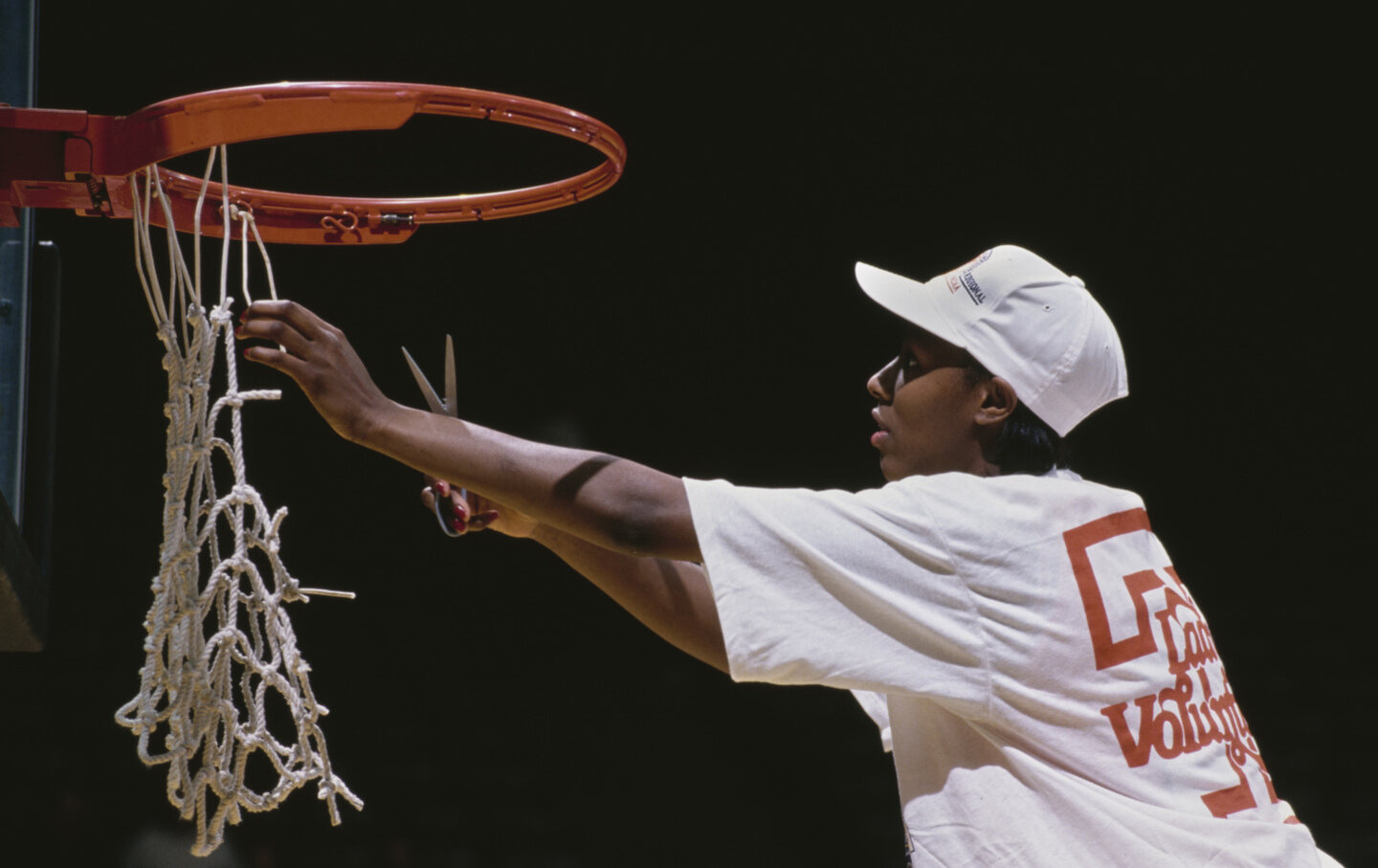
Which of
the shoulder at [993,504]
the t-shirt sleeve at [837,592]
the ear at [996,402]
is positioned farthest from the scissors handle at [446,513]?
the ear at [996,402]

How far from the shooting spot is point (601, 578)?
162cm

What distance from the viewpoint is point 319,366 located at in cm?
127

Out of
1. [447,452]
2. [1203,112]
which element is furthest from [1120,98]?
[447,452]

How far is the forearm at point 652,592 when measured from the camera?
1.62m

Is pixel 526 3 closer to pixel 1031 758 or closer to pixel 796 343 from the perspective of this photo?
pixel 796 343

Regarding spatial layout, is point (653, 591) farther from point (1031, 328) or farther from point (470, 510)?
point (1031, 328)

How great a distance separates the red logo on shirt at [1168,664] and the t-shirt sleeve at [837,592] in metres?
0.14

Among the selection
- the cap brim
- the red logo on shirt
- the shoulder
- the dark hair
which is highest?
the cap brim

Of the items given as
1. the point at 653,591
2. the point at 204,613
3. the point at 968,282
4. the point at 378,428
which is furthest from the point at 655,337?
the point at 378,428

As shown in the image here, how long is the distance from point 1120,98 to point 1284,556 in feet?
5.13

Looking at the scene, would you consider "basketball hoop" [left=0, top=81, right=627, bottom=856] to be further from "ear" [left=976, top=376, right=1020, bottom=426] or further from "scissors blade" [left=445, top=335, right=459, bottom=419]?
"ear" [left=976, top=376, right=1020, bottom=426]

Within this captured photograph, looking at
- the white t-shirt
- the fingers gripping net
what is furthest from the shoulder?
the fingers gripping net

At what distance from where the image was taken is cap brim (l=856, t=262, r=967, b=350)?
1.50 meters

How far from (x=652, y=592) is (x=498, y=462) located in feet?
1.43
